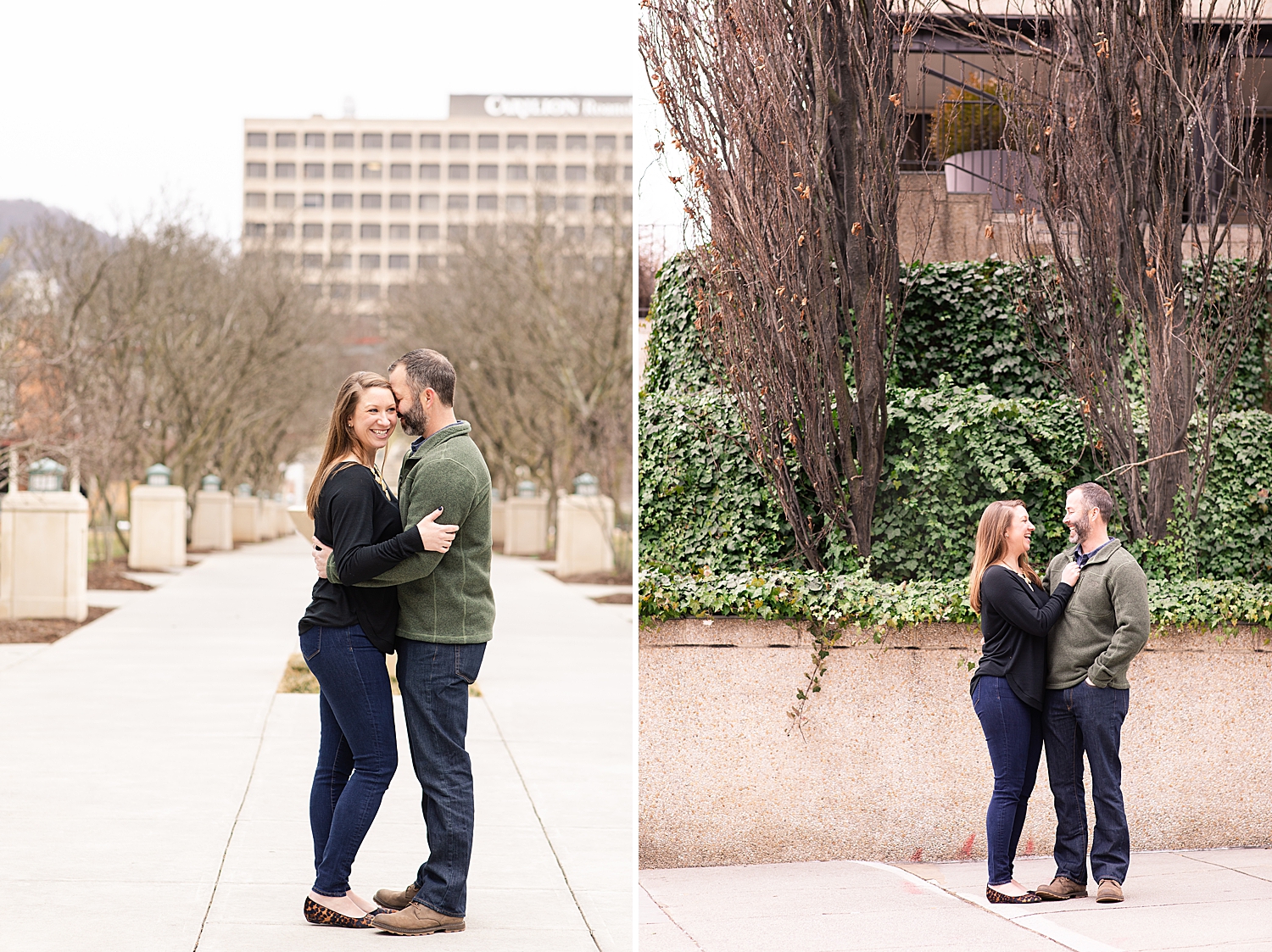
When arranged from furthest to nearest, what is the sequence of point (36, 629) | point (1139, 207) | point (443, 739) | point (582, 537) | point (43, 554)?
point (582, 537), point (43, 554), point (36, 629), point (1139, 207), point (443, 739)

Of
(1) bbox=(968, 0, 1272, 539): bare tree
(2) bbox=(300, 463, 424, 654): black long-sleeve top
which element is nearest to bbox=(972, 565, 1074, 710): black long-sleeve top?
(1) bbox=(968, 0, 1272, 539): bare tree

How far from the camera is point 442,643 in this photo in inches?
201

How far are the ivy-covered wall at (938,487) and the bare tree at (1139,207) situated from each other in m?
0.24

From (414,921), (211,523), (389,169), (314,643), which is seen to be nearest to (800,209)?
(314,643)

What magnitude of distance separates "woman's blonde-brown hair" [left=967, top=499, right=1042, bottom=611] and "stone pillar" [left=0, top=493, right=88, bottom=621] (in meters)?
12.9

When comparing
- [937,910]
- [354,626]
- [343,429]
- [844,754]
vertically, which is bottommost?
[937,910]

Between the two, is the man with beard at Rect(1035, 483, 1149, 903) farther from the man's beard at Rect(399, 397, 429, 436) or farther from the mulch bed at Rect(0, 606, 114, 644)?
the mulch bed at Rect(0, 606, 114, 644)

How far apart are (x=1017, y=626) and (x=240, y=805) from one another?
14.0 feet

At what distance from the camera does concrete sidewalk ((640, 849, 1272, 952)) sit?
5723mm

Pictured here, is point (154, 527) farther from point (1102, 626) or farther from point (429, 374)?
point (1102, 626)

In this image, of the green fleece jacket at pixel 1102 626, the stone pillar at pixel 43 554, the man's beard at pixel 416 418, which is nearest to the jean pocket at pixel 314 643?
the man's beard at pixel 416 418

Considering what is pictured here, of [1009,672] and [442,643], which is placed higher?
[442,643]

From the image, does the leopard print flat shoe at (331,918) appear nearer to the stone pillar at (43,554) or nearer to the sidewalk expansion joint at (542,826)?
the sidewalk expansion joint at (542,826)

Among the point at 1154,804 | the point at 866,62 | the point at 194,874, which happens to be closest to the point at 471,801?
the point at 194,874
